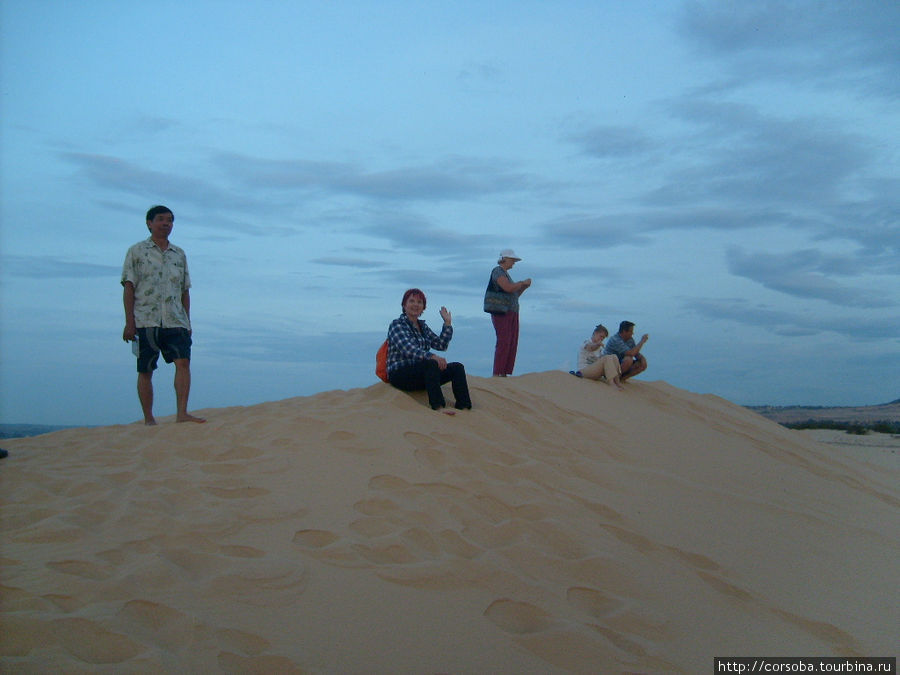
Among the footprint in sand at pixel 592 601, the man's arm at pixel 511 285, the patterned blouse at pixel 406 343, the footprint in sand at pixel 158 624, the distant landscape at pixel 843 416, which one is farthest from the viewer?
the distant landscape at pixel 843 416

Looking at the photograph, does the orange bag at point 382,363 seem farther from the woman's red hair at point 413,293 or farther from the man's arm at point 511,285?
the man's arm at point 511,285

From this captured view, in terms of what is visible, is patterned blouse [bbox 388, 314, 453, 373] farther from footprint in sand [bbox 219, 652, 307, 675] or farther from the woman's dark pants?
footprint in sand [bbox 219, 652, 307, 675]

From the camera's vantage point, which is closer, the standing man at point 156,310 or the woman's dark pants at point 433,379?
the woman's dark pants at point 433,379

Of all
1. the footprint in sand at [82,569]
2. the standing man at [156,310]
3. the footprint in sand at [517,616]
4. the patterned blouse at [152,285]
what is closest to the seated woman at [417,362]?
the standing man at [156,310]

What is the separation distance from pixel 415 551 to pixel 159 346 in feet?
13.7

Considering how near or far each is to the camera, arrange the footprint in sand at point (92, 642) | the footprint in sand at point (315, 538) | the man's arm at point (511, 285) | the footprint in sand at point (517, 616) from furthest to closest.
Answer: the man's arm at point (511, 285) → the footprint in sand at point (315, 538) → the footprint in sand at point (517, 616) → the footprint in sand at point (92, 642)

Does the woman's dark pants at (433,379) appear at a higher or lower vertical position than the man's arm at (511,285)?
lower

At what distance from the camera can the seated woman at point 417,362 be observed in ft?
22.3

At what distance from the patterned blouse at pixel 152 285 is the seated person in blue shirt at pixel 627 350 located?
19.8ft

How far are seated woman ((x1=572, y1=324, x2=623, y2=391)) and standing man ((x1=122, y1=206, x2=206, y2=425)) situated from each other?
18.6 feet

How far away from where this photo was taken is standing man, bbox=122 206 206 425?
272 inches

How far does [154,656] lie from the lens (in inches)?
117

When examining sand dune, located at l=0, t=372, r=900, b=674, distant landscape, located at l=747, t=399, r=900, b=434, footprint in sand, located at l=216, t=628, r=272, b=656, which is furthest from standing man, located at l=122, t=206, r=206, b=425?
distant landscape, located at l=747, t=399, r=900, b=434

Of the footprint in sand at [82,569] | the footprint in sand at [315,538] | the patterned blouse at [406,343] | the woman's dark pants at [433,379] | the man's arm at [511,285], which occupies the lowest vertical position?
the footprint in sand at [82,569]
